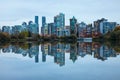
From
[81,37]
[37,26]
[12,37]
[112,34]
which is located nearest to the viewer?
[112,34]

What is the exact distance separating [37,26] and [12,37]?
33519 millimetres

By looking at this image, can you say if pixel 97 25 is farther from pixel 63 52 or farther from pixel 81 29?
pixel 63 52

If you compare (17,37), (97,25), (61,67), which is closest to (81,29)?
(97,25)

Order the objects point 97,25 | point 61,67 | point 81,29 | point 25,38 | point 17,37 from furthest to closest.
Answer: point 81,29 → point 97,25 → point 25,38 → point 17,37 → point 61,67

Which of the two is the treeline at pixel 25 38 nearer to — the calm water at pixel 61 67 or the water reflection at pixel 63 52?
the water reflection at pixel 63 52

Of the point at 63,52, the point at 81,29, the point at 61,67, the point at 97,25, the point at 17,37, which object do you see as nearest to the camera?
the point at 61,67

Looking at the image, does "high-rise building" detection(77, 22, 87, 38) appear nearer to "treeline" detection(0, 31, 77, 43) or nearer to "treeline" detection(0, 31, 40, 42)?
"treeline" detection(0, 31, 77, 43)

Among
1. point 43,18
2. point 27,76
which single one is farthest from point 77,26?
point 27,76

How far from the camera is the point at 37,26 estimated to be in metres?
85.4

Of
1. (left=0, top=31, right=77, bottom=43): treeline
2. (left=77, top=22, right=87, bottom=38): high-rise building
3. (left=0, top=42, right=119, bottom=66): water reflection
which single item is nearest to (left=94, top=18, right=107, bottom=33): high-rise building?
(left=77, top=22, right=87, bottom=38): high-rise building

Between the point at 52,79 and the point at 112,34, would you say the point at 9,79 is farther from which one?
the point at 112,34

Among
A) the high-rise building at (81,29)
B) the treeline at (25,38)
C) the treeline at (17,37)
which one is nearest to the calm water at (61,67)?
the treeline at (17,37)

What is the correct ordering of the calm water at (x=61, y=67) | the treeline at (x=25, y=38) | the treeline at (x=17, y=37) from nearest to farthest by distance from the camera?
the calm water at (x=61, y=67), the treeline at (x=17, y=37), the treeline at (x=25, y=38)

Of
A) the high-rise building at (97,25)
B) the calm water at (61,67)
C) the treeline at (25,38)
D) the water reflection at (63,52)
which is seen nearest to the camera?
the calm water at (61,67)
